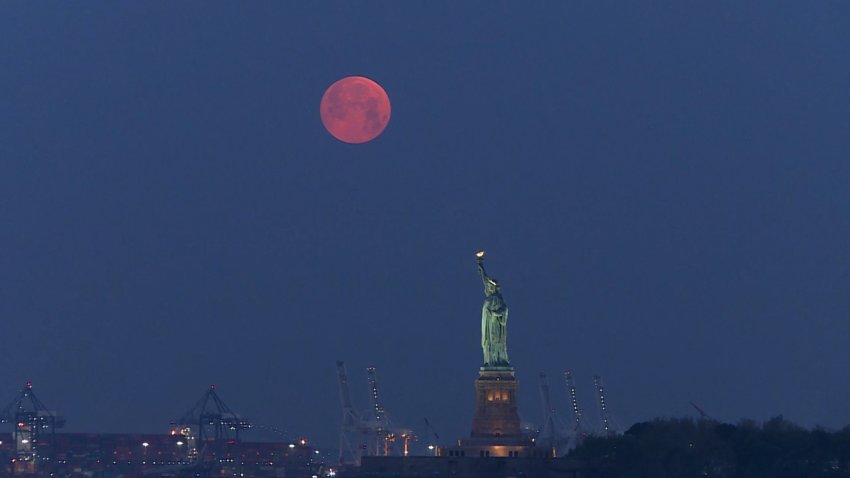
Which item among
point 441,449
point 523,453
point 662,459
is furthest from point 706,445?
point 441,449

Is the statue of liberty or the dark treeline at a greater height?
the statue of liberty

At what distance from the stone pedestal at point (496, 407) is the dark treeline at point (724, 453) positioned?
5933 millimetres

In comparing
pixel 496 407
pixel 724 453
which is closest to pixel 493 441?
pixel 496 407

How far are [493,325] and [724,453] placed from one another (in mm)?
17155

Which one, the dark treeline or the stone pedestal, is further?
the stone pedestal

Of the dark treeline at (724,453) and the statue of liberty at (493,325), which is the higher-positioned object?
the statue of liberty at (493,325)

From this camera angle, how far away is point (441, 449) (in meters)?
137

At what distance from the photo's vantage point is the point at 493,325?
423 feet

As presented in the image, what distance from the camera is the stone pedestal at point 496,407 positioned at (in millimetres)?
126438

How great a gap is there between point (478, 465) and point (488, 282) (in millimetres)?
13143

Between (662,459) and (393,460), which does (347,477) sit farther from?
(662,459)

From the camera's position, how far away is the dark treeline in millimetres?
120562

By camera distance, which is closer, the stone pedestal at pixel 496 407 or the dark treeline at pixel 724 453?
the dark treeline at pixel 724 453

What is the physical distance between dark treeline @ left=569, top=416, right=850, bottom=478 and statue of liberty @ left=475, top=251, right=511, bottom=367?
29.3 feet
